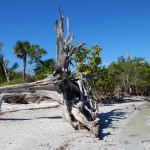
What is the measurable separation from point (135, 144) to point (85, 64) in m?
16.0

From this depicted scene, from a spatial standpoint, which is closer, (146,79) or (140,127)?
(140,127)

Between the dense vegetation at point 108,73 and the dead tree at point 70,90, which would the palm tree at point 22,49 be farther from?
the dead tree at point 70,90

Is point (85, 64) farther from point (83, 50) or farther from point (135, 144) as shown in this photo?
point (135, 144)

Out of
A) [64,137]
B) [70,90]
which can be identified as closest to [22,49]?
[70,90]

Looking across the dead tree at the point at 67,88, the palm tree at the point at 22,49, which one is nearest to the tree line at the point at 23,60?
the palm tree at the point at 22,49

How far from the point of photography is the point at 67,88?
56.7 feet

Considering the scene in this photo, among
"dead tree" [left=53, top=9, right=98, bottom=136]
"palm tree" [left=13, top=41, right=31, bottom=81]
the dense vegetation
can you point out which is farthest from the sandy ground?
"palm tree" [left=13, top=41, right=31, bottom=81]

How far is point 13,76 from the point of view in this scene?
5147 cm

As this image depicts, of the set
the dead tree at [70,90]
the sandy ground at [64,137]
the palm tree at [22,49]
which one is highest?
the palm tree at [22,49]

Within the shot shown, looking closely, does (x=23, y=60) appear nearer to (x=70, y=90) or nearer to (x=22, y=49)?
(x=22, y=49)

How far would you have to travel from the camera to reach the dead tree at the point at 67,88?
51.4 ft

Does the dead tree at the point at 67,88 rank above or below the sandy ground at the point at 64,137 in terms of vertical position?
above

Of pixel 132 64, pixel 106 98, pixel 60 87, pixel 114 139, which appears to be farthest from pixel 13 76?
pixel 114 139

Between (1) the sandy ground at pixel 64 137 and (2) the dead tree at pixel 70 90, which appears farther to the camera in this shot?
(2) the dead tree at pixel 70 90
